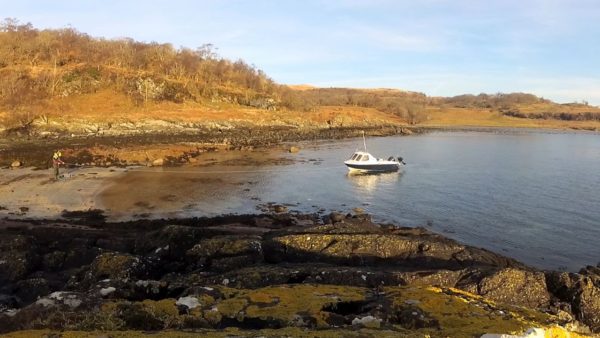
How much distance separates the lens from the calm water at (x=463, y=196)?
85.7 ft

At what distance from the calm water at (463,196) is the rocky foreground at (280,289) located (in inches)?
468

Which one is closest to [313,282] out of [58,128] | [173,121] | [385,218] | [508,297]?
[508,297]

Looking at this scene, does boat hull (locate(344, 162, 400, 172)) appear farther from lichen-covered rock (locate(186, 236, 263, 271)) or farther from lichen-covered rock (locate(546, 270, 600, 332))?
lichen-covered rock (locate(546, 270, 600, 332))

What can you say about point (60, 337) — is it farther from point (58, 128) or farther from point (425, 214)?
point (58, 128)

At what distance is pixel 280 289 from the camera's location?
8.90m

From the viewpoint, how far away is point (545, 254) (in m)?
23.5

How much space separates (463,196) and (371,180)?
397 inches

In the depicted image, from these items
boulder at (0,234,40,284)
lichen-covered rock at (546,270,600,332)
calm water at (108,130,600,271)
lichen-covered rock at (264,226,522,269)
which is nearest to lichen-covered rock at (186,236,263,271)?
lichen-covered rock at (264,226,522,269)

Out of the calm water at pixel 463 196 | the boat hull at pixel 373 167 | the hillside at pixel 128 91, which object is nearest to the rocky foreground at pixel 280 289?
the calm water at pixel 463 196

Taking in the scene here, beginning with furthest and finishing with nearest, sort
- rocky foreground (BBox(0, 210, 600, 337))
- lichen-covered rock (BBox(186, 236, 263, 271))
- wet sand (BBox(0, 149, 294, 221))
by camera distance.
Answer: wet sand (BBox(0, 149, 294, 221)) < lichen-covered rock (BBox(186, 236, 263, 271)) < rocky foreground (BBox(0, 210, 600, 337))

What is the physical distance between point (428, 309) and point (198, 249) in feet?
24.7

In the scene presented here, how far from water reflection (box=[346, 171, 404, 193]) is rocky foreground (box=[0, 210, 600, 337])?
1015 inches

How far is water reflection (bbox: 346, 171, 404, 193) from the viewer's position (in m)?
41.9

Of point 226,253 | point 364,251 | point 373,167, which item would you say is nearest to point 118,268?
point 226,253
